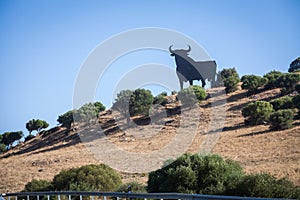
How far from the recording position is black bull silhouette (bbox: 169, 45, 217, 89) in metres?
45.8

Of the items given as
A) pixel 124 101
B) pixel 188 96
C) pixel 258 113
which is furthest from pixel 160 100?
pixel 258 113

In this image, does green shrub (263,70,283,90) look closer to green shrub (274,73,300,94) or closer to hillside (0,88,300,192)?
green shrub (274,73,300,94)

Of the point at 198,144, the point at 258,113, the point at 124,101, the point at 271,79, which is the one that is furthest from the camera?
the point at 271,79

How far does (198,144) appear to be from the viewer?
108 feet

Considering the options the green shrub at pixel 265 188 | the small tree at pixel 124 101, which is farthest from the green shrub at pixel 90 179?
the small tree at pixel 124 101

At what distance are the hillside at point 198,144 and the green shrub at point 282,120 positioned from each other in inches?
27.8

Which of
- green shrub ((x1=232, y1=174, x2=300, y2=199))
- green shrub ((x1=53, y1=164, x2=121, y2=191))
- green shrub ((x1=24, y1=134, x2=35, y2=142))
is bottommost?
green shrub ((x1=232, y1=174, x2=300, y2=199))

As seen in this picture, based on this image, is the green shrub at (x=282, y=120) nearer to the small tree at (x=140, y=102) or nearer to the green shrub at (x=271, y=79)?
the green shrub at (x=271, y=79)

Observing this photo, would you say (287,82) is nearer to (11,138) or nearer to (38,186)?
(38,186)

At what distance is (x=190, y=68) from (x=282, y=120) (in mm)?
16215

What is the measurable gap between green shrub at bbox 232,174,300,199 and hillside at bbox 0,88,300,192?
498 centimetres

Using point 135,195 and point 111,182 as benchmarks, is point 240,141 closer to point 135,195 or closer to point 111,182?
point 111,182

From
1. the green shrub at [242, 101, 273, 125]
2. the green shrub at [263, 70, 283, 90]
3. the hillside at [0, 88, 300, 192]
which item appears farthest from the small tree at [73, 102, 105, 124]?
the green shrub at [263, 70, 283, 90]

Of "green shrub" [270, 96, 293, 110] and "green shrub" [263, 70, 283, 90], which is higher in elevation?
"green shrub" [263, 70, 283, 90]
